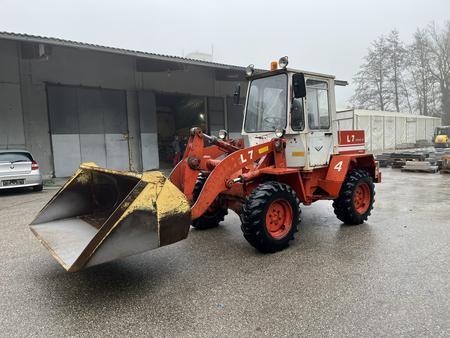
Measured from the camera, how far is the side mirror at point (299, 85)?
15.3ft

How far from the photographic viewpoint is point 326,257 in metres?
4.54

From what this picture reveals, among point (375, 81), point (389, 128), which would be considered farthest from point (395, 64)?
point (389, 128)

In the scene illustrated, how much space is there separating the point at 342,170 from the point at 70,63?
1141cm

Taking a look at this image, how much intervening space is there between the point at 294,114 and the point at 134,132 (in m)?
11.3

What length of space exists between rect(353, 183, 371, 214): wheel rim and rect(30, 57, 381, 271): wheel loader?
0.02 metres

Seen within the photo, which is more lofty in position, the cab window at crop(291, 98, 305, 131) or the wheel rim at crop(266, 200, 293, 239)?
the cab window at crop(291, 98, 305, 131)

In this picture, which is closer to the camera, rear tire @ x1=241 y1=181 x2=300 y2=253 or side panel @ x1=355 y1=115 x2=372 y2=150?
rear tire @ x1=241 y1=181 x2=300 y2=253

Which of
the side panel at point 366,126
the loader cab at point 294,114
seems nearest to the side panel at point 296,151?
the loader cab at point 294,114

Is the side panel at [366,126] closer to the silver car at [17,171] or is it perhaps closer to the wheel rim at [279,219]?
the silver car at [17,171]

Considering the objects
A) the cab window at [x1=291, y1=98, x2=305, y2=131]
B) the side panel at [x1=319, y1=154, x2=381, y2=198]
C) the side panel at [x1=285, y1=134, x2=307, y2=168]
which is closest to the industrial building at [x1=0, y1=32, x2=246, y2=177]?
the cab window at [x1=291, y1=98, x2=305, y2=131]

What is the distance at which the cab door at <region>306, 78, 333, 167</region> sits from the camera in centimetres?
535

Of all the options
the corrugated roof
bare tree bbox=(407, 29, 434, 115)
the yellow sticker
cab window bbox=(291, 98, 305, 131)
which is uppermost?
bare tree bbox=(407, 29, 434, 115)

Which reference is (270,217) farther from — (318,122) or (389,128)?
(389,128)

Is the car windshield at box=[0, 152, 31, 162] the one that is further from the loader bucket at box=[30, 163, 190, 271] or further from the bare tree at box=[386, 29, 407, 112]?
the bare tree at box=[386, 29, 407, 112]
